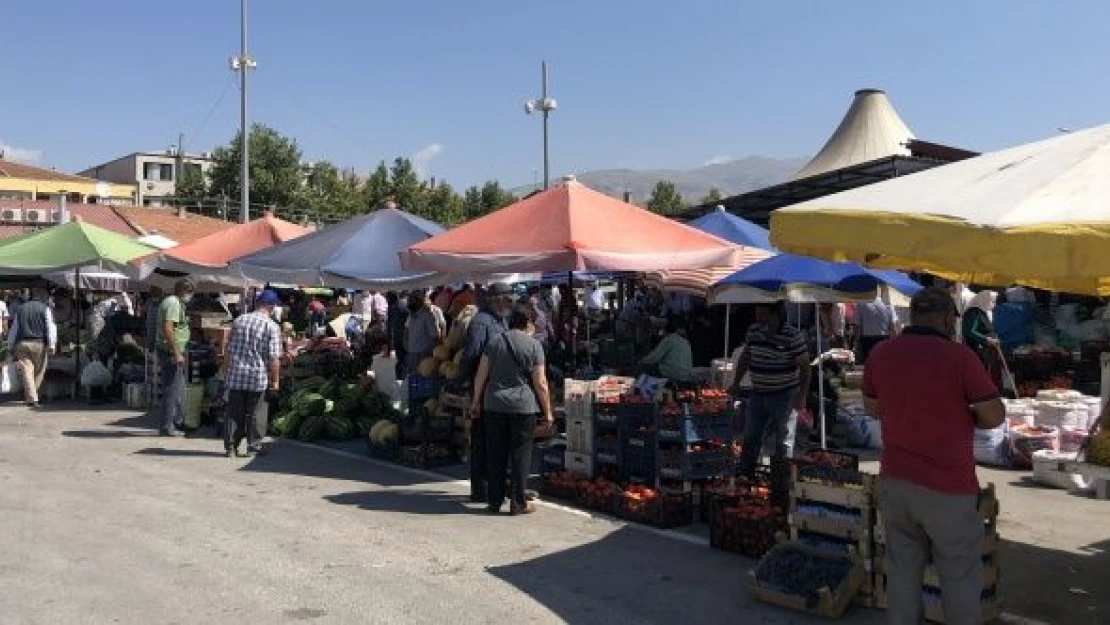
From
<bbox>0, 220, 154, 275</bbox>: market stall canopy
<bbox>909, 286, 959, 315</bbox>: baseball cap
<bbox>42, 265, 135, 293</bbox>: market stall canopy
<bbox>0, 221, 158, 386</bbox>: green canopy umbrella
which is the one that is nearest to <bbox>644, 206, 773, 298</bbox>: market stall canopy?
<bbox>909, 286, 959, 315</bbox>: baseball cap

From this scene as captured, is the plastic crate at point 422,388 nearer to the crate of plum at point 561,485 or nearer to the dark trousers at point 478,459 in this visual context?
the crate of plum at point 561,485

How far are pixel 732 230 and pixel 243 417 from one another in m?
7.68

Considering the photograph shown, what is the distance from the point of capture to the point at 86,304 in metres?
22.4

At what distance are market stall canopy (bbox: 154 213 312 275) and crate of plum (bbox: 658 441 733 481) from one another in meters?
8.49

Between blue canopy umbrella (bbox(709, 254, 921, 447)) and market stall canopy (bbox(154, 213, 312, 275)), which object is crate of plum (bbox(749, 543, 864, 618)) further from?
market stall canopy (bbox(154, 213, 312, 275))

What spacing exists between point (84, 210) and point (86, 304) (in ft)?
108

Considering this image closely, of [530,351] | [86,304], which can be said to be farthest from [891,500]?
[86,304]

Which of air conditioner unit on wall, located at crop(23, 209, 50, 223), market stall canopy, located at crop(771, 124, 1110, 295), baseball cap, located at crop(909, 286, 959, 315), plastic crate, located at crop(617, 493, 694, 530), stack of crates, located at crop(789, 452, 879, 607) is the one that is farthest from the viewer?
air conditioner unit on wall, located at crop(23, 209, 50, 223)

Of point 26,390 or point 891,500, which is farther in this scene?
point 26,390

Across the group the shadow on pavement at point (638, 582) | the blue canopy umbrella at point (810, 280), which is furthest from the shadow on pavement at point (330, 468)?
the blue canopy umbrella at point (810, 280)

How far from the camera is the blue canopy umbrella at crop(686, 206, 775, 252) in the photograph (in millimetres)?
14219

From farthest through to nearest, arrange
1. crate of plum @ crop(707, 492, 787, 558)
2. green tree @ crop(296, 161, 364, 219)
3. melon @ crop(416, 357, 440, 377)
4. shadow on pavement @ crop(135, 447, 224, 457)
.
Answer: green tree @ crop(296, 161, 364, 219), shadow on pavement @ crop(135, 447, 224, 457), melon @ crop(416, 357, 440, 377), crate of plum @ crop(707, 492, 787, 558)

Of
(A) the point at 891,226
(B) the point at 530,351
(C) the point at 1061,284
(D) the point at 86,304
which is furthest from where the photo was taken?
(D) the point at 86,304

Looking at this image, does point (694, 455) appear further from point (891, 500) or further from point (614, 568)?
point (891, 500)
